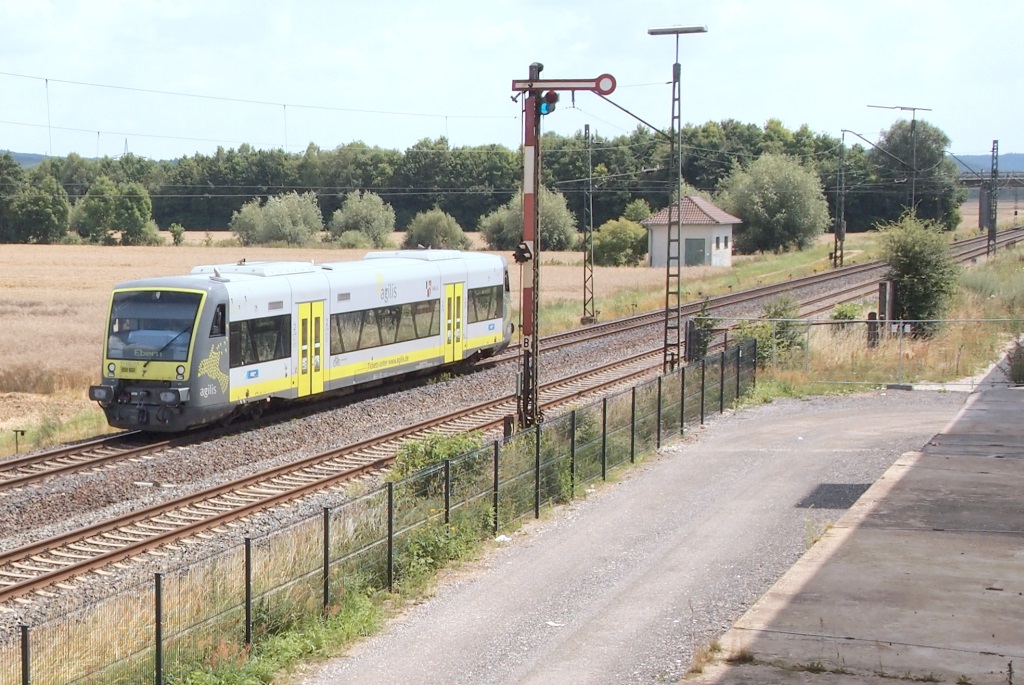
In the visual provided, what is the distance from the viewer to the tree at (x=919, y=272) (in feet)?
116

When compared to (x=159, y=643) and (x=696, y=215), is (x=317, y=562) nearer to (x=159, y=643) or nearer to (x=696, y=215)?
(x=159, y=643)

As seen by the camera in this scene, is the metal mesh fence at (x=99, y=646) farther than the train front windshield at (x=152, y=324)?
No

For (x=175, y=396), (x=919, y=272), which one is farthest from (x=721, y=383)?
(x=919, y=272)

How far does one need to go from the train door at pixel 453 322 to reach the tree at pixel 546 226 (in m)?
62.5

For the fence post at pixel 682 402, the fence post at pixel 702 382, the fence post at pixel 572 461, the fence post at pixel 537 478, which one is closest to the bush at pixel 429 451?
the fence post at pixel 537 478

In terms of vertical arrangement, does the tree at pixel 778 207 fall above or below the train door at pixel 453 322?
above

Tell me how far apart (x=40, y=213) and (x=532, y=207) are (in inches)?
3649

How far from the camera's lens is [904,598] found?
403 inches

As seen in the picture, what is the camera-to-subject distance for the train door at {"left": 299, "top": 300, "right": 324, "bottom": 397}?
909 inches

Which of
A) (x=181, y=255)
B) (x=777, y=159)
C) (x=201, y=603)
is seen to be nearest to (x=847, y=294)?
(x=201, y=603)

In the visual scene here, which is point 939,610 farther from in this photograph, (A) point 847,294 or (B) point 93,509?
(A) point 847,294

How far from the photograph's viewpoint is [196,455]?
19766 millimetres

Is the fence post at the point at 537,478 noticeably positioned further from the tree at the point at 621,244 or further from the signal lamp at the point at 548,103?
the tree at the point at 621,244

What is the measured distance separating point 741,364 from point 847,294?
79.2ft
